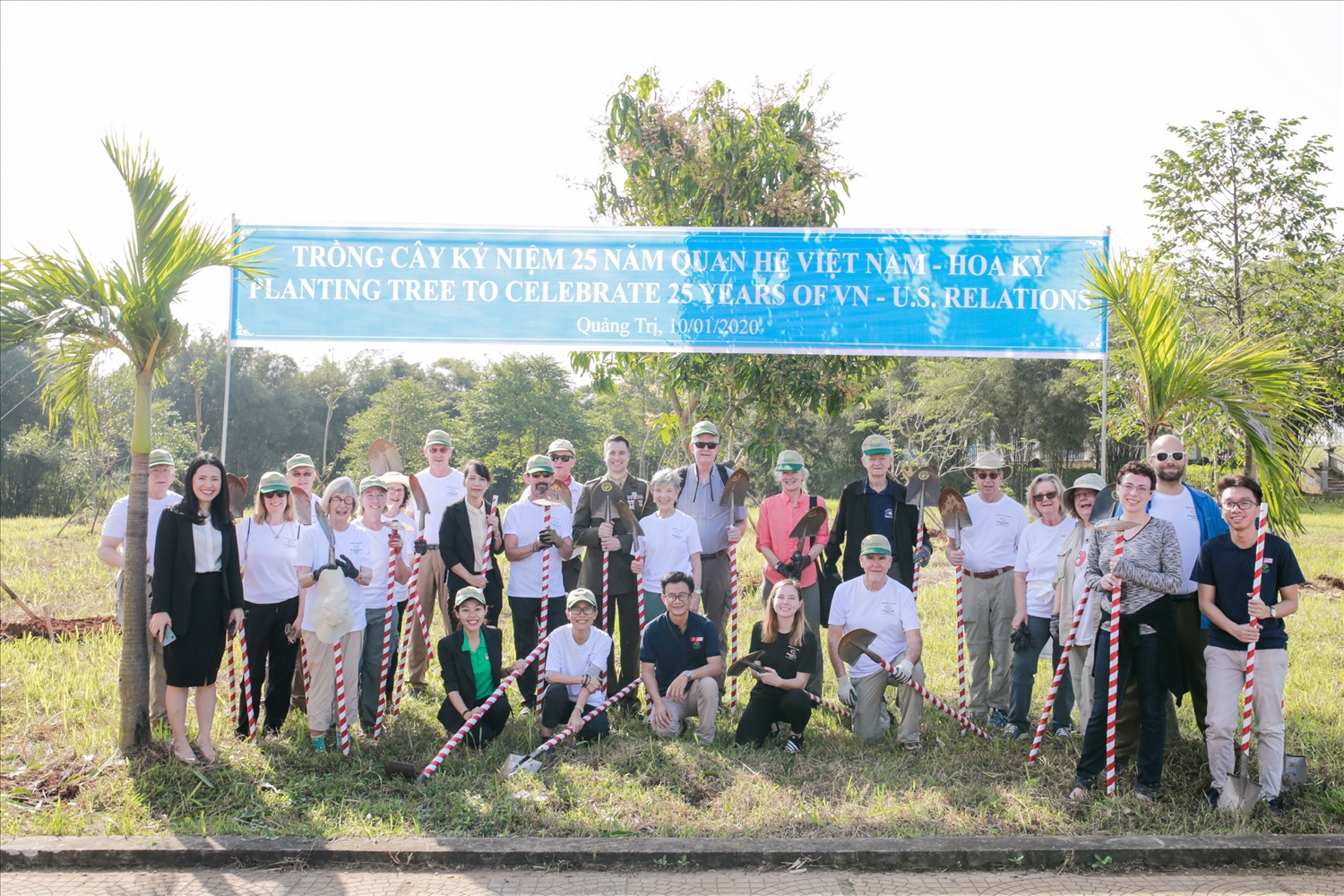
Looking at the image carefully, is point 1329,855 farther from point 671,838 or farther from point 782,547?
point 782,547

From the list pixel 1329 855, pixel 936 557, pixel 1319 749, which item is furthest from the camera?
pixel 936 557

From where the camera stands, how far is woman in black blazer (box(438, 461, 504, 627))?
7.09 m

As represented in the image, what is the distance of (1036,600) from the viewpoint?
672 cm

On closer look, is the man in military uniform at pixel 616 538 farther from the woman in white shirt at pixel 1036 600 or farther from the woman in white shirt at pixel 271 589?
the woman in white shirt at pixel 1036 600

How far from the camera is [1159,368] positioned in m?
6.70

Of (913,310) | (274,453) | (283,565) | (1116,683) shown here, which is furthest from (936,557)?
(274,453)

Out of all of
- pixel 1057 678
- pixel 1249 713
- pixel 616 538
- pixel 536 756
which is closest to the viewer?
pixel 1249 713

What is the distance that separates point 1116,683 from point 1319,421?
3.16m

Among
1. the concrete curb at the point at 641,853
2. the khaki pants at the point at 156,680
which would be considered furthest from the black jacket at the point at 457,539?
the concrete curb at the point at 641,853

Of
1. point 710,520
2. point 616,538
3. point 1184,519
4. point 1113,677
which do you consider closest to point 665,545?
point 616,538

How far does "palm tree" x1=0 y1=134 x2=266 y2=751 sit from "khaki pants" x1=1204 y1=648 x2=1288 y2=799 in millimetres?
6416

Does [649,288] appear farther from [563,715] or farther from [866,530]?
[563,715]

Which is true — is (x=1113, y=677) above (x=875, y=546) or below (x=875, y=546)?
below

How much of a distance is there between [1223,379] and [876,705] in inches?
134
